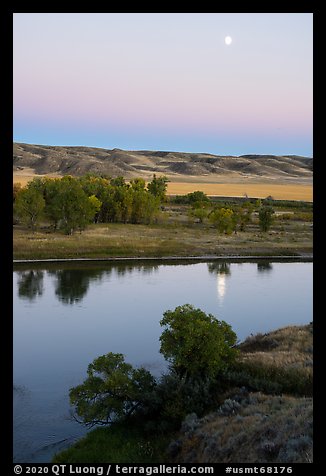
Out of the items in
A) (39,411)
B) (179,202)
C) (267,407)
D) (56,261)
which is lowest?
(39,411)

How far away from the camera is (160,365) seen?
3203cm

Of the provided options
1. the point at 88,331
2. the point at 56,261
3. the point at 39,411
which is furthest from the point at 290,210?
the point at 39,411

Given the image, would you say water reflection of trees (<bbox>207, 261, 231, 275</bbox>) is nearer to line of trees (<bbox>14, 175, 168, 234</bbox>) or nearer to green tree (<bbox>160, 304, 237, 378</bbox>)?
line of trees (<bbox>14, 175, 168, 234</bbox>)

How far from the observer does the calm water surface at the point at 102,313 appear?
25781 mm

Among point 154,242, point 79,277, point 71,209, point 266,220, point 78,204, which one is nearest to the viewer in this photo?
point 79,277

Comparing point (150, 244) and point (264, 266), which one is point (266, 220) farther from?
point (150, 244)

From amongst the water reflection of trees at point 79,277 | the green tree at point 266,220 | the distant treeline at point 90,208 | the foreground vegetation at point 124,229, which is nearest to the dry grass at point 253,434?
the water reflection of trees at point 79,277

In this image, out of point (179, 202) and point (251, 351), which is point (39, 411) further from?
point (179, 202)

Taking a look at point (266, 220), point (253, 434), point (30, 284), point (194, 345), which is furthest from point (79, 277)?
point (266, 220)

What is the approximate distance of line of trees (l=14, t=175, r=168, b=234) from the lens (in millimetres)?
86188

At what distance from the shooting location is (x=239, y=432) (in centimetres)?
1883

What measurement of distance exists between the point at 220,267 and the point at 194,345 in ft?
162
